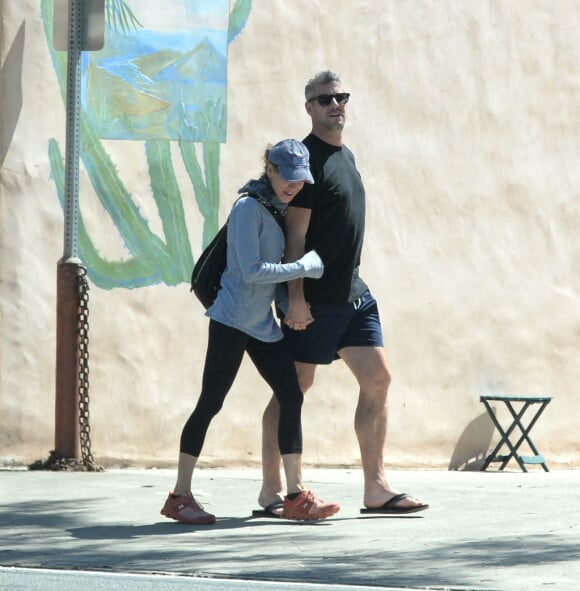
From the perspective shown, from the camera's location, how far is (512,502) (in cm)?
786

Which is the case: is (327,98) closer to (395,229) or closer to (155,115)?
(155,115)

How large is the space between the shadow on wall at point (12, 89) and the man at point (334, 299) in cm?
255

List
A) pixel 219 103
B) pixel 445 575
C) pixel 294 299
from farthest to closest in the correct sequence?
pixel 219 103 → pixel 294 299 → pixel 445 575

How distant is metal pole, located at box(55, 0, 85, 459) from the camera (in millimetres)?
8930

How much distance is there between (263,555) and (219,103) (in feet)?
13.5

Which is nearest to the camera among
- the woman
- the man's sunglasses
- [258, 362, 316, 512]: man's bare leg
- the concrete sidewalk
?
the concrete sidewalk

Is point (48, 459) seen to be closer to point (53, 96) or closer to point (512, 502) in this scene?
point (53, 96)

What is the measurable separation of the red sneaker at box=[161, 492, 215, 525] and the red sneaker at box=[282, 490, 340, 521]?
369mm

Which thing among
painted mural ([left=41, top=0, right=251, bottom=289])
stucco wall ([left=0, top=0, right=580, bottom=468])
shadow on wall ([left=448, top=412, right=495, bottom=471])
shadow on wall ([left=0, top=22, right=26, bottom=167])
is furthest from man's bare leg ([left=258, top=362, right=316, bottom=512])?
shadow on wall ([left=448, top=412, right=495, bottom=471])

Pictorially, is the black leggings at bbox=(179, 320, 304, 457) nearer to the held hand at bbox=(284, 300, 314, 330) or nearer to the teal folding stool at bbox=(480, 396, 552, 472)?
the held hand at bbox=(284, 300, 314, 330)

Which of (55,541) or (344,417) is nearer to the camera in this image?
(55,541)

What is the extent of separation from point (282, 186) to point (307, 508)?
148cm

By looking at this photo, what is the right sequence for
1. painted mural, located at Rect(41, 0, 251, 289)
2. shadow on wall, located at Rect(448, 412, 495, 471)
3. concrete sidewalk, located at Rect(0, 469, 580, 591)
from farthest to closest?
shadow on wall, located at Rect(448, 412, 495, 471) < painted mural, located at Rect(41, 0, 251, 289) < concrete sidewalk, located at Rect(0, 469, 580, 591)

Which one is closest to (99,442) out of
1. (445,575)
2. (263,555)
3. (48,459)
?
(48,459)
